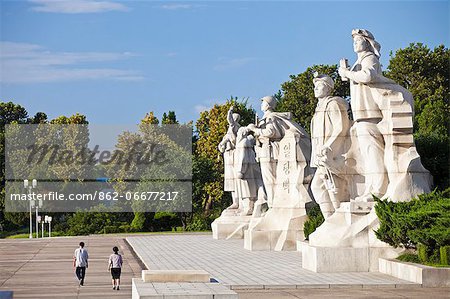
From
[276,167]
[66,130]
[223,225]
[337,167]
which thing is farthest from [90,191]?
[337,167]

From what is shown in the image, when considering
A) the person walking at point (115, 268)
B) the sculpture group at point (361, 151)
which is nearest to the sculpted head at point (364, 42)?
the sculpture group at point (361, 151)

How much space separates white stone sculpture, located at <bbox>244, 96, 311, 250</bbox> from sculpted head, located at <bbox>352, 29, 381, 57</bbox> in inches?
291

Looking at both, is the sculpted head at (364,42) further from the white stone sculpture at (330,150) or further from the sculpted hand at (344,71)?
the white stone sculpture at (330,150)

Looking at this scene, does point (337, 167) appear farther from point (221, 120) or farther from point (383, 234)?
point (221, 120)

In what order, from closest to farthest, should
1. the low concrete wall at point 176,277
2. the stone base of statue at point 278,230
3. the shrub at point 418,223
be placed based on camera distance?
1. the low concrete wall at point 176,277
2. the shrub at point 418,223
3. the stone base of statue at point 278,230

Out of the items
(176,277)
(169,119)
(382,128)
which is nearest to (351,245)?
(382,128)

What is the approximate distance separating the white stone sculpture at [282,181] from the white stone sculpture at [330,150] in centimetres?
501

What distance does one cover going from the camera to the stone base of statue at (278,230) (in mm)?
28812

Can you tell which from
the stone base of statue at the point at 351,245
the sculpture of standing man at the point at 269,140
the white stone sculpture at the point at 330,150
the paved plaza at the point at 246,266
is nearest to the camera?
the paved plaza at the point at 246,266

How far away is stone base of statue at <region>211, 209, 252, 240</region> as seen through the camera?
3766cm

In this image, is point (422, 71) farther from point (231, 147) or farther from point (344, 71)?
point (344, 71)

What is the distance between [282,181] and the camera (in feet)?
96.4

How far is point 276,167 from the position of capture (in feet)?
98.9

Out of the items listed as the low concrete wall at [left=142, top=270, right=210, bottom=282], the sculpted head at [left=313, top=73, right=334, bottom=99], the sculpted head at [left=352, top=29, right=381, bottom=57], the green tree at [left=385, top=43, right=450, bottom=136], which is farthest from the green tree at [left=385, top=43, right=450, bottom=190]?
the low concrete wall at [left=142, top=270, right=210, bottom=282]
